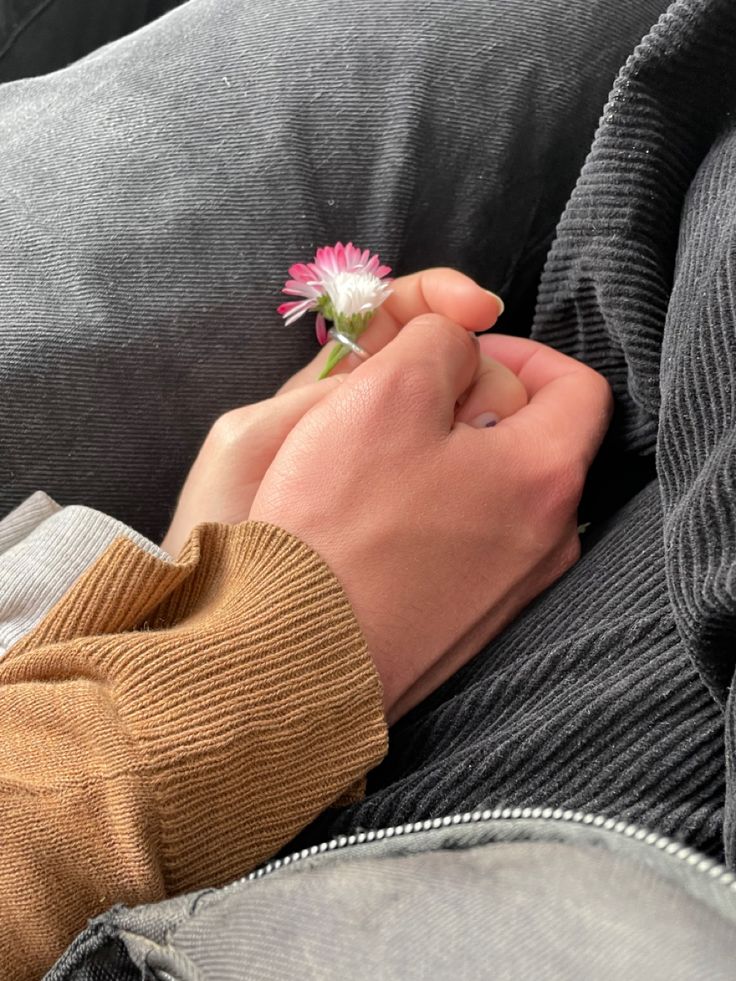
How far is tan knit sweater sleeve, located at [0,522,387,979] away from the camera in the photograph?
36cm

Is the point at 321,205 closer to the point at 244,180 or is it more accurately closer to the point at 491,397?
the point at 244,180

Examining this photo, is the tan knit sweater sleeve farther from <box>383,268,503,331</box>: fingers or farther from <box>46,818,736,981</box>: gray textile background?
<box>383,268,503,331</box>: fingers

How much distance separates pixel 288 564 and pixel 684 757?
8.2 inches

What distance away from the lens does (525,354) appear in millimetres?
603

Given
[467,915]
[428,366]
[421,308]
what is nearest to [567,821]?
[467,915]

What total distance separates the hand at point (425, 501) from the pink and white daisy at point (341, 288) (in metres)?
0.07

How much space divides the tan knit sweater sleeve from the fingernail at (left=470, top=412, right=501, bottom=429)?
0.16 meters

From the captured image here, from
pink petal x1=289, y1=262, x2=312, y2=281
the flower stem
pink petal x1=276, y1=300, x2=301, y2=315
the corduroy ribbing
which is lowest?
the corduroy ribbing

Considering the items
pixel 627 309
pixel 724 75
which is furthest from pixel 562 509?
pixel 724 75

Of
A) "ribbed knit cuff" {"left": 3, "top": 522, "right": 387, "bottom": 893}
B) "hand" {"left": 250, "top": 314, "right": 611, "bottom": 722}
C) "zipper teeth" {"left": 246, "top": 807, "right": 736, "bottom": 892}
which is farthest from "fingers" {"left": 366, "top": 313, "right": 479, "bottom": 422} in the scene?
"zipper teeth" {"left": 246, "top": 807, "right": 736, "bottom": 892}

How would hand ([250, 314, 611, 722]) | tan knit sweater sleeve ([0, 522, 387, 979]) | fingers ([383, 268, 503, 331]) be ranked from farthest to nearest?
fingers ([383, 268, 503, 331])
hand ([250, 314, 611, 722])
tan knit sweater sleeve ([0, 522, 387, 979])

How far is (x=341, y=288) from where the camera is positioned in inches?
22.7

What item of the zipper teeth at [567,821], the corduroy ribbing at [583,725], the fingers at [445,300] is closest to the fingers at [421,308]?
the fingers at [445,300]

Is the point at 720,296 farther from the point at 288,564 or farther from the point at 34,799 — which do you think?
the point at 34,799
